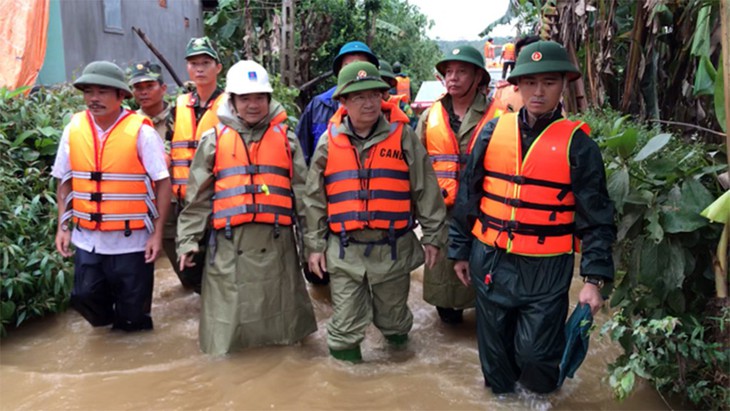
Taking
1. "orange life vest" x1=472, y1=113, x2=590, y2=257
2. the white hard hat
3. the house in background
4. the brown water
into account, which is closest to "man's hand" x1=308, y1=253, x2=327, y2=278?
the brown water

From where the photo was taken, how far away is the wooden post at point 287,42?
11328 mm

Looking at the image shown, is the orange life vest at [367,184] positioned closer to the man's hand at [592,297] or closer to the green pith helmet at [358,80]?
the green pith helmet at [358,80]

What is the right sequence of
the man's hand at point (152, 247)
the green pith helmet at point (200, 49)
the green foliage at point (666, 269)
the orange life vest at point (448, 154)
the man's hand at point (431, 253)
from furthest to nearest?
the green pith helmet at point (200, 49) → the orange life vest at point (448, 154) → the man's hand at point (152, 247) → the man's hand at point (431, 253) → the green foliage at point (666, 269)

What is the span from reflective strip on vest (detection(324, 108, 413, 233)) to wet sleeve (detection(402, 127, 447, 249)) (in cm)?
7

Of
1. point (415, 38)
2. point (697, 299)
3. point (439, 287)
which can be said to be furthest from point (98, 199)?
point (415, 38)

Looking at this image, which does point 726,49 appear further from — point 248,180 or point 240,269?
point 240,269

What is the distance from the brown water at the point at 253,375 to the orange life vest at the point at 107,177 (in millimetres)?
930

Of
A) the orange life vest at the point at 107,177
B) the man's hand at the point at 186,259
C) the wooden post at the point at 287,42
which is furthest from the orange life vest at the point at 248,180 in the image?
the wooden post at the point at 287,42

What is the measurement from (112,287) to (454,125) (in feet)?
8.98

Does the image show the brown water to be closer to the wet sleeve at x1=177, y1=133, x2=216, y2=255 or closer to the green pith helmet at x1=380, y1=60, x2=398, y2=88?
the wet sleeve at x1=177, y1=133, x2=216, y2=255

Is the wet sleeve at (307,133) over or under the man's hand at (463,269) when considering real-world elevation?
over

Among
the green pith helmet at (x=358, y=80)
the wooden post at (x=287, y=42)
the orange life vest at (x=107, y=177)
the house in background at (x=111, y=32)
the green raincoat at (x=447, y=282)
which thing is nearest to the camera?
the green pith helmet at (x=358, y=80)

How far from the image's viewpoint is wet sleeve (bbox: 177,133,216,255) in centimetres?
414

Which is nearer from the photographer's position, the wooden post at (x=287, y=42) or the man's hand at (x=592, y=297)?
the man's hand at (x=592, y=297)
